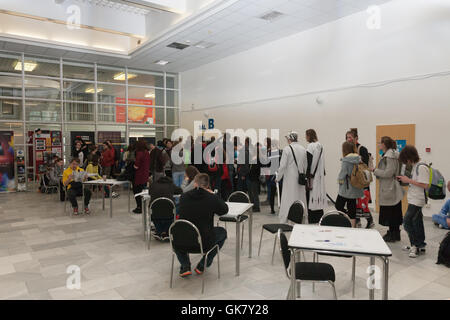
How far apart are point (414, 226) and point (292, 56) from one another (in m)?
6.09

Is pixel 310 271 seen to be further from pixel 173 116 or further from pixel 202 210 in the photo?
pixel 173 116

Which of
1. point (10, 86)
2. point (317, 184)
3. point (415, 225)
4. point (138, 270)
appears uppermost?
point (10, 86)

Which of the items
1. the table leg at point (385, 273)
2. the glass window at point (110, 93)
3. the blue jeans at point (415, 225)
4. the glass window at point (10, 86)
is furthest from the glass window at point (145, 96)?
the table leg at point (385, 273)

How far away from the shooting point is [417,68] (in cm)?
662

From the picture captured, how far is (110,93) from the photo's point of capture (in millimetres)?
12859

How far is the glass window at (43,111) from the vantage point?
36.7 feet

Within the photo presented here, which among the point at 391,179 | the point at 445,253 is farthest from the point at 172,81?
the point at 445,253

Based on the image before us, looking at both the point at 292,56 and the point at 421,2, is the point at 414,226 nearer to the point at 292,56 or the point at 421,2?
→ the point at 421,2

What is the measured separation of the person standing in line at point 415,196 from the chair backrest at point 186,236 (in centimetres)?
300

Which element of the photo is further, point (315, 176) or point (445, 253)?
point (315, 176)

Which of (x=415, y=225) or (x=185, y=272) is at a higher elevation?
(x=415, y=225)

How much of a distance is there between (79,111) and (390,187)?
430 inches

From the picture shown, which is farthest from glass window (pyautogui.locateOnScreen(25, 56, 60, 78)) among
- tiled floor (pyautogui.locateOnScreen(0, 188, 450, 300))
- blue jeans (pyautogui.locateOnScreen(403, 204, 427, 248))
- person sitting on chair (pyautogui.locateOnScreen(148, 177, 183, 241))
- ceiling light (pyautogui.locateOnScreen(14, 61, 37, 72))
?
blue jeans (pyautogui.locateOnScreen(403, 204, 427, 248))

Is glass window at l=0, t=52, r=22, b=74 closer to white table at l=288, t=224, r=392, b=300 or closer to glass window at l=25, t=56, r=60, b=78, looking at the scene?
glass window at l=25, t=56, r=60, b=78
